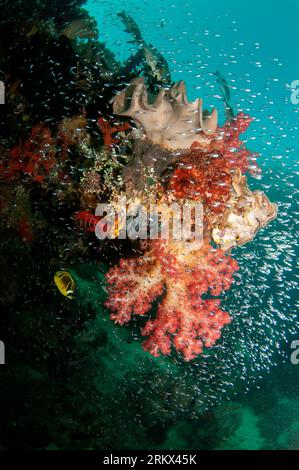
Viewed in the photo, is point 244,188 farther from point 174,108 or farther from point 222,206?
point 174,108

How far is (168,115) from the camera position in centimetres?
470

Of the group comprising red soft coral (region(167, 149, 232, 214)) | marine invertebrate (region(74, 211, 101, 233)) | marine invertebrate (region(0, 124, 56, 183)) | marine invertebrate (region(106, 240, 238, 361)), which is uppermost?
marine invertebrate (region(0, 124, 56, 183))

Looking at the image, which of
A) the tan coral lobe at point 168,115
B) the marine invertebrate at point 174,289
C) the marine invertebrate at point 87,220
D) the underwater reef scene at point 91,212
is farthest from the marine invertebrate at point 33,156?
the marine invertebrate at point 174,289

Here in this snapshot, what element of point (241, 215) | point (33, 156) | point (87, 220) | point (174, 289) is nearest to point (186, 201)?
point (241, 215)

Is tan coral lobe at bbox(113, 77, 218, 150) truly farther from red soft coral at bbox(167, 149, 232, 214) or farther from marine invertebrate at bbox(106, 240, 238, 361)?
marine invertebrate at bbox(106, 240, 238, 361)

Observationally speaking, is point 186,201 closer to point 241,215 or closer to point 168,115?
point 241,215

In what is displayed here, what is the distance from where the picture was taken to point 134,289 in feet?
16.9

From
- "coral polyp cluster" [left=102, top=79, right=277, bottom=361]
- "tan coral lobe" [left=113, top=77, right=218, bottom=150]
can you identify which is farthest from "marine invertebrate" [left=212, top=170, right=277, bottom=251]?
"tan coral lobe" [left=113, top=77, right=218, bottom=150]

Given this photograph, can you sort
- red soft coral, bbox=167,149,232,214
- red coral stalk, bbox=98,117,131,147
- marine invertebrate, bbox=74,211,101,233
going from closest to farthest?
red soft coral, bbox=167,149,232,214 < red coral stalk, bbox=98,117,131,147 < marine invertebrate, bbox=74,211,101,233

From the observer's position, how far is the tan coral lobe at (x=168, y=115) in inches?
181

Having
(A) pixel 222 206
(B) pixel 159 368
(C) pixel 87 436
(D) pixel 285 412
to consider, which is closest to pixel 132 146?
(A) pixel 222 206

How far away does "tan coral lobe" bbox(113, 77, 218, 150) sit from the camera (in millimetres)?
4598

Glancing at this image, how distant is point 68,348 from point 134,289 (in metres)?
1.84

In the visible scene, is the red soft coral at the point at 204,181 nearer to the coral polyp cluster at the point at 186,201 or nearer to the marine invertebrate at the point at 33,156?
the coral polyp cluster at the point at 186,201
